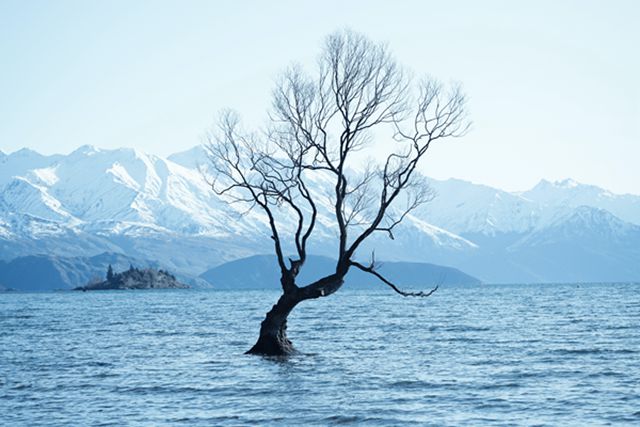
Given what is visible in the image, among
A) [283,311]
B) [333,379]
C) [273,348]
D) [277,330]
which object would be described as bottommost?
[333,379]

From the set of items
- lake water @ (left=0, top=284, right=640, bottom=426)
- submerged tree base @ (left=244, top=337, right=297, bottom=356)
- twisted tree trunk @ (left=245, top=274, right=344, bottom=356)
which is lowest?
lake water @ (left=0, top=284, right=640, bottom=426)

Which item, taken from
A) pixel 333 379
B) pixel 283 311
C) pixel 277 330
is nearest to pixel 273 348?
pixel 277 330

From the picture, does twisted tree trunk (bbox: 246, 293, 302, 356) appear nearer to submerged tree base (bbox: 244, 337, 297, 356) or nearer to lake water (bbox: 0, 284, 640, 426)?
submerged tree base (bbox: 244, 337, 297, 356)

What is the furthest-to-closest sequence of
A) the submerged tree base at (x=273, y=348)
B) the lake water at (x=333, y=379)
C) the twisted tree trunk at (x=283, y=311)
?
the submerged tree base at (x=273, y=348) < the twisted tree trunk at (x=283, y=311) < the lake water at (x=333, y=379)

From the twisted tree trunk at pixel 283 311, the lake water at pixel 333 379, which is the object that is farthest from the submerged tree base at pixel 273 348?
the lake water at pixel 333 379

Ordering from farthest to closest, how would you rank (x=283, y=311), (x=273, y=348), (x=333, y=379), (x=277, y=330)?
(x=273, y=348) → (x=277, y=330) → (x=283, y=311) → (x=333, y=379)

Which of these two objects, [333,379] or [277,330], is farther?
[277,330]

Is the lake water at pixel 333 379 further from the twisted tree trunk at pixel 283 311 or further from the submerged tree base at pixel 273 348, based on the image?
the twisted tree trunk at pixel 283 311

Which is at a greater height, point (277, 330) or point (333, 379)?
point (277, 330)

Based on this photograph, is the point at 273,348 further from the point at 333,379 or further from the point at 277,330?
the point at 333,379

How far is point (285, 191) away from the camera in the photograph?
42.2 metres

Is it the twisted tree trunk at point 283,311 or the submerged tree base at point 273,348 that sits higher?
the twisted tree trunk at point 283,311

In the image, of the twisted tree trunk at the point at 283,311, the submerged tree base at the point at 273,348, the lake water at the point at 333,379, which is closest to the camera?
the lake water at the point at 333,379

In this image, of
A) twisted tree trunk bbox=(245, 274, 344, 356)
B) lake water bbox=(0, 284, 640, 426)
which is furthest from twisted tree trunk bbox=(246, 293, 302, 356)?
lake water bbox=(0, 284, 640, 426)
